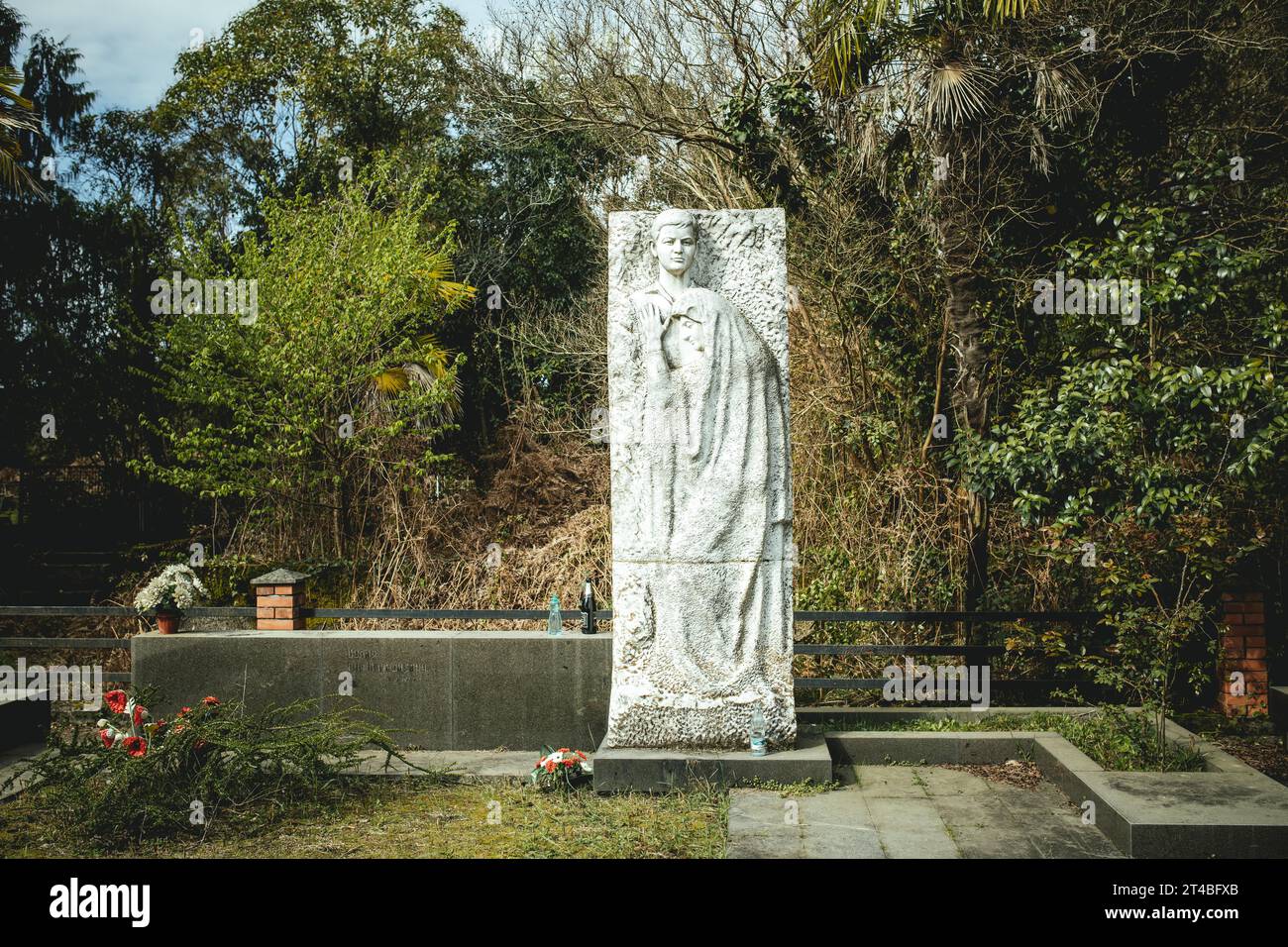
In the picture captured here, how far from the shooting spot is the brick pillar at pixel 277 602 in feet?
25.4

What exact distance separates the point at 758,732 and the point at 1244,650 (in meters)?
3.81

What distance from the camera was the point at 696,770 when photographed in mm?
6004

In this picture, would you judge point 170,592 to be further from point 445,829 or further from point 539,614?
point 445,829

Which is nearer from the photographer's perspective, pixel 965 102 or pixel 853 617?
pixel 853 617

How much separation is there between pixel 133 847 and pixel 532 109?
9708 mm

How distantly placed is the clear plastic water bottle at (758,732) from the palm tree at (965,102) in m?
3.16

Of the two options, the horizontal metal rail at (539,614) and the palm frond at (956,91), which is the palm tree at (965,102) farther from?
the horizontal metal rail at (539,614)

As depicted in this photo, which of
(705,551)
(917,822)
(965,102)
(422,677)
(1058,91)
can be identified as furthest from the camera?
(965,102)

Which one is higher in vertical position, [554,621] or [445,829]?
[554,621]

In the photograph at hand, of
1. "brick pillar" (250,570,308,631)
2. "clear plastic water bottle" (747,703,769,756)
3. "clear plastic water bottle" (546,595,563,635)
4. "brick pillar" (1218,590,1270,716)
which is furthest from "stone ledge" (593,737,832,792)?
"brick pillar" (1218,590,1270,716)

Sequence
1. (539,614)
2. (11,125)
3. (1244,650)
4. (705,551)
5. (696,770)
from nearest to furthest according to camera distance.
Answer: (696,770), (705,551), (1244,650), (539,614), (11,125)

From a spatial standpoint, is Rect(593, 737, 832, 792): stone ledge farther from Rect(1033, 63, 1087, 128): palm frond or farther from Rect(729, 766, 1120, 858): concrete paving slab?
Rect(1033, 63, 1087, 128): palm frond

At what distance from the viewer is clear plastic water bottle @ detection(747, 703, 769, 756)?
6070 millimetres

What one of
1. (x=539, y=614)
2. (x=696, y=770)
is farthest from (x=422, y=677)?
(x=696, y=770)
